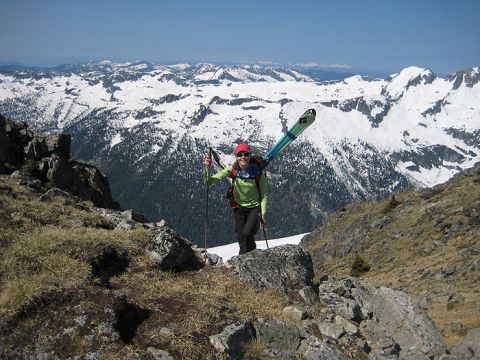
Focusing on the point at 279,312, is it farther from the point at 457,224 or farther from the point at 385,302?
the point at 457,224

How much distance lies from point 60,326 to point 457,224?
43.1m

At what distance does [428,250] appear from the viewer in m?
44.3

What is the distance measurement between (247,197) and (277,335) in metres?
6.70

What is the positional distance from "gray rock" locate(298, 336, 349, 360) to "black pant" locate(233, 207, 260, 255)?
245 inches

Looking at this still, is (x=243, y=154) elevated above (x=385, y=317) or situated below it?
above

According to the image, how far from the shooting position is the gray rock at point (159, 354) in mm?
9570

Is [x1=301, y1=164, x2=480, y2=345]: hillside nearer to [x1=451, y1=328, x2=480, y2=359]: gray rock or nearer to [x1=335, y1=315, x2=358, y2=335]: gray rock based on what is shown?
[x1=451, y1=328, x2=480, y2=359]: gray rock

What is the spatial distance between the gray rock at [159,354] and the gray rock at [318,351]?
348 cm

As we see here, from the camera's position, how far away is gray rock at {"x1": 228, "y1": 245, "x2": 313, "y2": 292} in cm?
1456

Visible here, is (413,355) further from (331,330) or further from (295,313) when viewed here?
Result: (295,313)

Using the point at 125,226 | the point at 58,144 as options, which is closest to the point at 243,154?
the point at 125,226

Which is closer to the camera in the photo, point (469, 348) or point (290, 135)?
point (469, 348)

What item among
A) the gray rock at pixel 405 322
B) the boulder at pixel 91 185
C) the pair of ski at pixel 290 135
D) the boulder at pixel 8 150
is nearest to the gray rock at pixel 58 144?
the boulder at pixel 91 185

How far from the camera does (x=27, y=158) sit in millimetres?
37219
